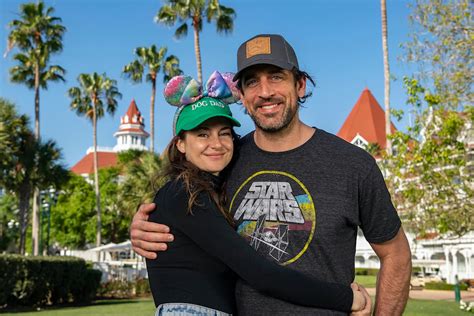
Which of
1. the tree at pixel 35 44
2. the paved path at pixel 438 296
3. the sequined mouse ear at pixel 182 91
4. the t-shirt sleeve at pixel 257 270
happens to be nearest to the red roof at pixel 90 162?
the tree at pixel 35 44

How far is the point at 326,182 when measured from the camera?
294 centimetres

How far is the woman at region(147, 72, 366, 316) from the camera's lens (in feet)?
8.85

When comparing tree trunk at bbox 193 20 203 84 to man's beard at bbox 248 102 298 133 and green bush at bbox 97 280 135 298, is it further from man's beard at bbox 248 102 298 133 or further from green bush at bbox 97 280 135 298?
man's beard at bbox 248 102 298 133

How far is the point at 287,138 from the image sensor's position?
10.2 feet

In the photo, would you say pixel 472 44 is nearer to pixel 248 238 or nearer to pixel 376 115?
pixel 248 238

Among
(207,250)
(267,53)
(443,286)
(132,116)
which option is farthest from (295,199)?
(132,116)

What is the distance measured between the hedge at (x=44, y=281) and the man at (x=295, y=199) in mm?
17406

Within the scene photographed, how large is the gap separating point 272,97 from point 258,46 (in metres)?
0.27

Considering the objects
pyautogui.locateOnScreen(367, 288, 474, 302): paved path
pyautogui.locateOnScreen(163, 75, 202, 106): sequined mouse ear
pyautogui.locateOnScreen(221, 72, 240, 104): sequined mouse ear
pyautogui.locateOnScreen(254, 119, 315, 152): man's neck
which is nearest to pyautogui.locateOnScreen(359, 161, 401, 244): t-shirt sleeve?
pyautogui.locateOnScreen(254, 119, 315, 152): man's neck

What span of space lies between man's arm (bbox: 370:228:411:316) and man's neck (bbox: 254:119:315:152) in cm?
66

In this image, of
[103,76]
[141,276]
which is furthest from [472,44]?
[103,76]

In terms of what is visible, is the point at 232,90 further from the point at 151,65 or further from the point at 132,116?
the point at 132,116

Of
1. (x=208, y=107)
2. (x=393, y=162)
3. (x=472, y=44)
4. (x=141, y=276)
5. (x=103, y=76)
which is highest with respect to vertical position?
(x=103, y=76)

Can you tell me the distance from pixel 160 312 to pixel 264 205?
718mm
